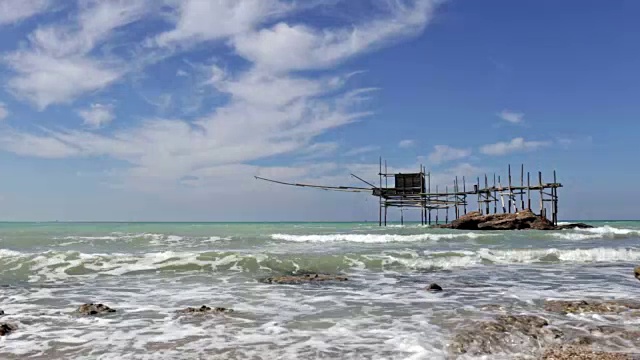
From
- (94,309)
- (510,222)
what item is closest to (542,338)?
(94,309)

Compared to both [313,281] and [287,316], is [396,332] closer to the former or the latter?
[287,316]

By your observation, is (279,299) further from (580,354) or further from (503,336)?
(580,354)

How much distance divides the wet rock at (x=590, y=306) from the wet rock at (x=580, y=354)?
2269mm

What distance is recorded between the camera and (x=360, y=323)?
7.20m

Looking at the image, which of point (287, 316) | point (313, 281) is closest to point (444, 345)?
point (287, 316)

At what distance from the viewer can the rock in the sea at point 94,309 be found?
805 cm

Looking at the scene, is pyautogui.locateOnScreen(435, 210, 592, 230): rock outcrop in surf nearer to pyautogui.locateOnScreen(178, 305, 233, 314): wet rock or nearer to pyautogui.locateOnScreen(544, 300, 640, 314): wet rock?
pyautogui.locateOnScreen(544, 300, 640, 314): wet rock

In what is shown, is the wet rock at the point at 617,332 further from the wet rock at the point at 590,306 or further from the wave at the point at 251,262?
the wave at the point at 251,262

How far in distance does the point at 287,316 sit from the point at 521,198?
38826mm

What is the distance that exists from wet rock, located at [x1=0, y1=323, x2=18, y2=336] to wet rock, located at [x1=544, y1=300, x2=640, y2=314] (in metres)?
8.25

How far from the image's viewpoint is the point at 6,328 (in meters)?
6.85

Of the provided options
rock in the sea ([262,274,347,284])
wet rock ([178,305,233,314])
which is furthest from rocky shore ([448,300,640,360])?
rock in the sea ([262,274,347,284])

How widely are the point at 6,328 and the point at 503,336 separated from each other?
6853mm

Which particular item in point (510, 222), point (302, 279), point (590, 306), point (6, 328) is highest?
point (510, 222)
